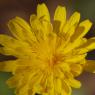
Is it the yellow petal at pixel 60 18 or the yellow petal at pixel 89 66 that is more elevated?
the yellow petal at pixel 60 18

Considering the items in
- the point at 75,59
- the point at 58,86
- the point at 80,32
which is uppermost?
the point at 80,32

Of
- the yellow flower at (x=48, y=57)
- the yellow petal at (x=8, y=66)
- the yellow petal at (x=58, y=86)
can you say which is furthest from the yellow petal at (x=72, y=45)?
the yellow petal at (x=8, y=66)

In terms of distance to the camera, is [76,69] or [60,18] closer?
[76,69]

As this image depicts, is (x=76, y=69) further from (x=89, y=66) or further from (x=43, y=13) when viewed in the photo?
(x=43, y=13)

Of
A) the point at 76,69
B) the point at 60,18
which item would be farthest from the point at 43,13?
the point at 76,69

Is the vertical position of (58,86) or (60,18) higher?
(60,18)

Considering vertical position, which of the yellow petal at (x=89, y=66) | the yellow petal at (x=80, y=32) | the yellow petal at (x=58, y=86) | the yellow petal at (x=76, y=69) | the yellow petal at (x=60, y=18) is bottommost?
the yellow petal at (x=58, y=86)

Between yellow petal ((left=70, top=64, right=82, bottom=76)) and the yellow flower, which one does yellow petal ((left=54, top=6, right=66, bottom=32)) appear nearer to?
the yellow flower

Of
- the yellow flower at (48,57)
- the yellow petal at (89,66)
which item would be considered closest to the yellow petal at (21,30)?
the yellow flower at (48,57)

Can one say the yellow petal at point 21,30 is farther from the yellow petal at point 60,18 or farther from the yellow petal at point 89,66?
the yellow petal at point 89,66
